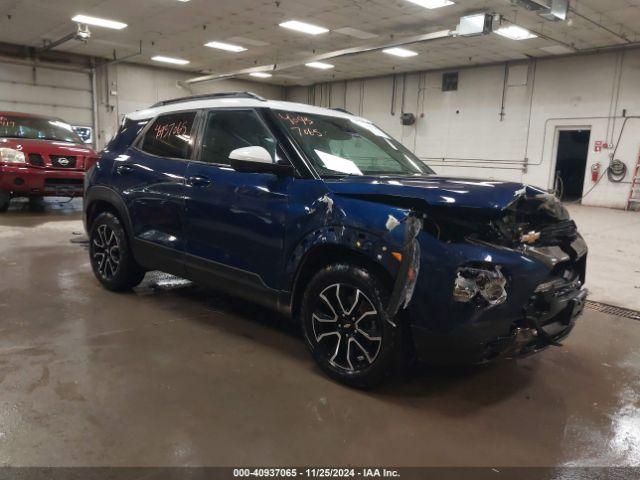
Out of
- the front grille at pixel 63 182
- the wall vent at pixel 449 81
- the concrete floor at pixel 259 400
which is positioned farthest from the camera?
the wall vent at pixel 449 81

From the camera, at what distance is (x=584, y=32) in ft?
38.0

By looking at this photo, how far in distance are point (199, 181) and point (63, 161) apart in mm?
6153

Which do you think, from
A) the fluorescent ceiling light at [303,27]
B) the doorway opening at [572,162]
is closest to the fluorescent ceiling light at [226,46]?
the fluorescent ceiling light at [303,27]

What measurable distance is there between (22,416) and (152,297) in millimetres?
1887

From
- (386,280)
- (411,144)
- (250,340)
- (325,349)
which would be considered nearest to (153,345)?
(250,340)

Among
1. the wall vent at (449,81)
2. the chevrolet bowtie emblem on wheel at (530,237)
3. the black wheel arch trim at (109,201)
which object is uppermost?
the wall vent at (449,81)

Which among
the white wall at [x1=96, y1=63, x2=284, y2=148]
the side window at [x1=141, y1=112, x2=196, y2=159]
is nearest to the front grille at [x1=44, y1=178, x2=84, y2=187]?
the side window at [x1=141, y1=112, x2=196, y2=159]

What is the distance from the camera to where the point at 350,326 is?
8.34 ft

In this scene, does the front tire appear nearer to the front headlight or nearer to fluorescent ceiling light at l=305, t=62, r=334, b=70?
the front headlight

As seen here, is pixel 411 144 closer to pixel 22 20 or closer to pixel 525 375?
pixel 22 20

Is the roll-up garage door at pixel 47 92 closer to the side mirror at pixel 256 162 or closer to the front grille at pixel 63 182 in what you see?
the front grille at pixel 63 182

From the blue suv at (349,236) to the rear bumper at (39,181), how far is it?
202 inches

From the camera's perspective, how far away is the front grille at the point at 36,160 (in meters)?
7.88

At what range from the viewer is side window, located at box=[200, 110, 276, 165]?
3088 millimetres
